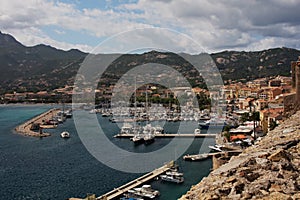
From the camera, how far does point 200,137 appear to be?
60.8ft

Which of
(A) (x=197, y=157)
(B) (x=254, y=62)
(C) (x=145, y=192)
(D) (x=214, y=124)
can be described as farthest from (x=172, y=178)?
(B) (x=254, y=62)

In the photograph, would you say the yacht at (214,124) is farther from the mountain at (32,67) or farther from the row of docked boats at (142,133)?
the mountain at (32,67)

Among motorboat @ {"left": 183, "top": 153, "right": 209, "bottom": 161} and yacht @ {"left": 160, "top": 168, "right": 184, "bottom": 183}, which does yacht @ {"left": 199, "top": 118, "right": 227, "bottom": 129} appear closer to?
motorboat @ {"left": 183, "top": 153, "right": 209, "bottom": 161}

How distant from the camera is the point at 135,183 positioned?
34.0 feet

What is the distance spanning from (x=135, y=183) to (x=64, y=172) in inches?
118

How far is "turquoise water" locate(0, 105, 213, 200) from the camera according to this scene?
10109 millimetres

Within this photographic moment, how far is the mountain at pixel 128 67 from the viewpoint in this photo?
33.9m

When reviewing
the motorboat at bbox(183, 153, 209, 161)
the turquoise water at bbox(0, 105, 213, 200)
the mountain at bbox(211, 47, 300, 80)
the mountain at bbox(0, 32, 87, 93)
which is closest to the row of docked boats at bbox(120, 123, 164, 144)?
the turquoise water at bbox(0, 105, 213, 200)

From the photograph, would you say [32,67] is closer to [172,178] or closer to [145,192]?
[172,178]

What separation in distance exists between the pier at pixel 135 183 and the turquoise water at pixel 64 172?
1.10 feet

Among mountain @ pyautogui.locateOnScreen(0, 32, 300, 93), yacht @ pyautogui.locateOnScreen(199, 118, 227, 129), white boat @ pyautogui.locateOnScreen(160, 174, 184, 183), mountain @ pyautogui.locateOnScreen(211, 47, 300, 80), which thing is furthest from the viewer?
mountain @ pyautogui.locateOnScreen(211, 47, 300, 80)

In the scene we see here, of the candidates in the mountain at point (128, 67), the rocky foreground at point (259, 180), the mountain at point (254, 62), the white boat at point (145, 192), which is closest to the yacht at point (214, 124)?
the mountain at point (128, 67)

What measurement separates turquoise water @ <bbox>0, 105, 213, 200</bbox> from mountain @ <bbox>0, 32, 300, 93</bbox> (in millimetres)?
12615

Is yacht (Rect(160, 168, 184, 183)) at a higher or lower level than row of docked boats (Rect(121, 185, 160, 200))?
higher
